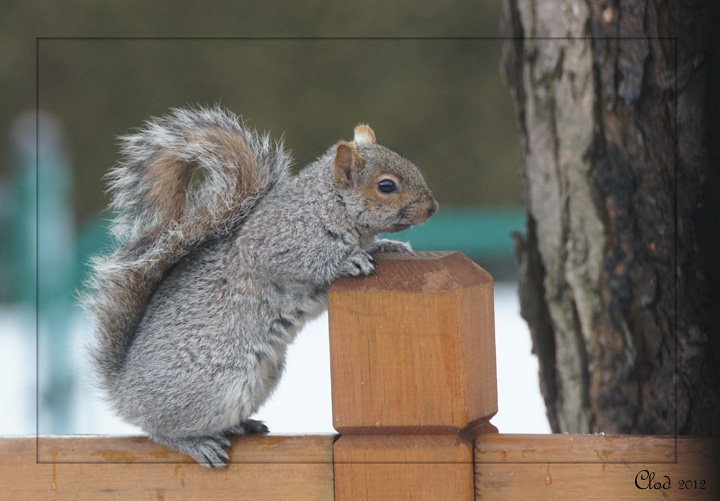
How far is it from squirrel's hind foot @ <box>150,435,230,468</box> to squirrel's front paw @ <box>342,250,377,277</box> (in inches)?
9.0

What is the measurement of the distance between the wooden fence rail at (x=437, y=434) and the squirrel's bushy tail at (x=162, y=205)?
33cm

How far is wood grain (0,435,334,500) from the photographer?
2.67 feet

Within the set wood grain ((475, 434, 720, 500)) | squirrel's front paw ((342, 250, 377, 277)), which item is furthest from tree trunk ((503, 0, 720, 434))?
squirrel's front paw ((342, 250, 377, 277))

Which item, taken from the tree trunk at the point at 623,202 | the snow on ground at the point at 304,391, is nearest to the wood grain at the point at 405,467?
the tree trunk at the point at 623,202

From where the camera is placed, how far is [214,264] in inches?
40.9

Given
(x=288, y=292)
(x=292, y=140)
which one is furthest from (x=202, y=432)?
(x=292, y=140)

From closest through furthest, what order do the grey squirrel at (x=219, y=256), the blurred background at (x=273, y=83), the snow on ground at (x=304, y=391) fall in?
the grey squirrel at (x=219, y=256), the snow on ground at (x=304, y=391), the blurred background at (x=273, y=83)

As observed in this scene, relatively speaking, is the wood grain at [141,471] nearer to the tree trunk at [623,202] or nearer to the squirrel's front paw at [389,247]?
the squirrel's front paw at [389,247]

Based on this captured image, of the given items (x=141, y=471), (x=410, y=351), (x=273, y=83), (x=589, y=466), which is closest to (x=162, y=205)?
(x=141, y=471)

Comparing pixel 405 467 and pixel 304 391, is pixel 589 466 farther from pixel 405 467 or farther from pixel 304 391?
pixel 304 391

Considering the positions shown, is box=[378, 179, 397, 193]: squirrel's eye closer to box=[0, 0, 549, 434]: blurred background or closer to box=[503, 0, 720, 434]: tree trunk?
box=[503, 0, 720, 434]: tree trunk

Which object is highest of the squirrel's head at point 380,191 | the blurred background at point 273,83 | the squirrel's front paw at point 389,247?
the blurred background at point 273,83

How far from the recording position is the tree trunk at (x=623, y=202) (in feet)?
3.91

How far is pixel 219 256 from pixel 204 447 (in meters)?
0.27
